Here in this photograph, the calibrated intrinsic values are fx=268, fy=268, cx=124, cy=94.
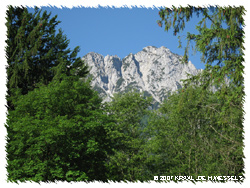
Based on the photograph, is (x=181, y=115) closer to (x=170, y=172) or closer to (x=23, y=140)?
(x=170, y=172)

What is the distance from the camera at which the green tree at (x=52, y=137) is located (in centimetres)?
1254

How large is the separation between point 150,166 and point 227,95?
1839 cm

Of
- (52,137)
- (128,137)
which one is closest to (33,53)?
(52,137)

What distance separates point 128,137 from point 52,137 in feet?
40.1

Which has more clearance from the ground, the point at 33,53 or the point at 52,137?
the point at 33,53

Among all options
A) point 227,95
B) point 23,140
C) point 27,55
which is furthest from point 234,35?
point 27,55

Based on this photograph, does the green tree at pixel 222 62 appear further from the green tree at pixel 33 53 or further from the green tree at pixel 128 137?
the green tree at pixel 128 137

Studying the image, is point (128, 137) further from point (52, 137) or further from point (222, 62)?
point (222, 62)

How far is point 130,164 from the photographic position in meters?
23.6

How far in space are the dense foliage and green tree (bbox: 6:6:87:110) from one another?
0.08 meters

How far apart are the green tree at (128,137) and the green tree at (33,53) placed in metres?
5.13

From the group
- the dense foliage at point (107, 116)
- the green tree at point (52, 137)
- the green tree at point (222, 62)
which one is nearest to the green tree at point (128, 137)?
the dense foliage at point (107, 116)

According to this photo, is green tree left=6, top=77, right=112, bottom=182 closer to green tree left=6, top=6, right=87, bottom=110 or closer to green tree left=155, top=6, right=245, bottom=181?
green tree left=6, top=6, right=87, bottom=110

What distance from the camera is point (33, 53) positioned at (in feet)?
61.9
